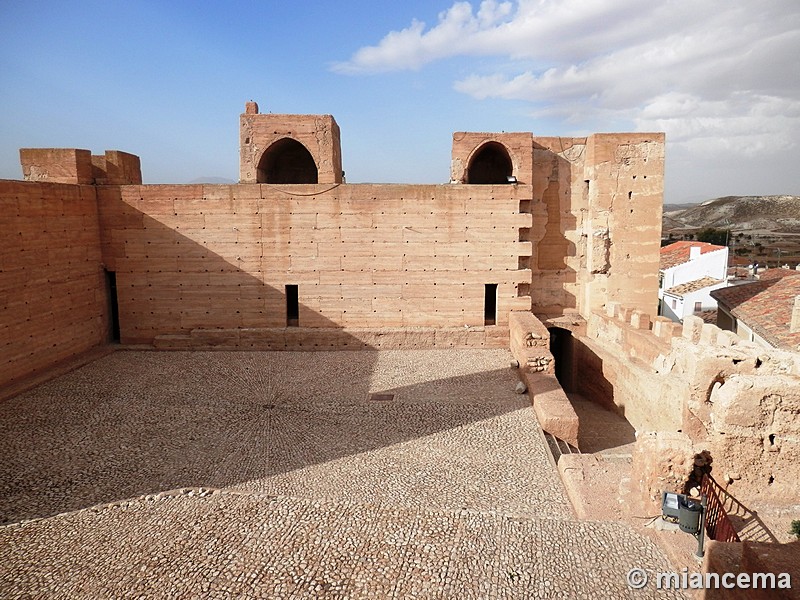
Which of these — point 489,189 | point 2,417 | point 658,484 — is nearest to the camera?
point 658,484

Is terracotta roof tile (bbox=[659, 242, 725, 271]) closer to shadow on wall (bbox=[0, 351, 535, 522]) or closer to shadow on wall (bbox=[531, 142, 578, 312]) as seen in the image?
shadow on wall (bbox=[531, 142, 578, 312])

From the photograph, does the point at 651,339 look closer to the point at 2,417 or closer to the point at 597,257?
the point at 597,257

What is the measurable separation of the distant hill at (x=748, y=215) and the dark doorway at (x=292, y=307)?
63.6 m

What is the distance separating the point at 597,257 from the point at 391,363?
21.6ft

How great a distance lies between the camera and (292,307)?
532 inches

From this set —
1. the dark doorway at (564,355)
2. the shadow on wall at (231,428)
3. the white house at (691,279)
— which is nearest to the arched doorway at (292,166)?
the shadow on wall at (231,428)

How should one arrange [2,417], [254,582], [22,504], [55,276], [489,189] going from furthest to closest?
[489,189], [55,276], [2,417], [22,504], [254,582]

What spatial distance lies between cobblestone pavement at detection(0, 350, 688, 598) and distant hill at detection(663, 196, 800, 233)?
65.8 m

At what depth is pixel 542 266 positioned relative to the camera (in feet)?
46.0

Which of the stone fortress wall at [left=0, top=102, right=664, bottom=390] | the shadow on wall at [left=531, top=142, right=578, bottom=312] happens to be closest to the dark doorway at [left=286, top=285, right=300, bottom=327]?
the stone fortress wall at [left=0, top=102, right=664, bottom=390]

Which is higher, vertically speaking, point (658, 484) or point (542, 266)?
point (542, 266)

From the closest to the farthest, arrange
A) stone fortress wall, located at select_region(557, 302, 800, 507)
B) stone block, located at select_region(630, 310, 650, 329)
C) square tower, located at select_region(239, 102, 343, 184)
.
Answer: stone fortress wall, located at select_region(557, 302, 800, 507) < stone block, located at select_region(630, 310, 650, 329) < square tower, located at select_region(239, 102, 343, 184)

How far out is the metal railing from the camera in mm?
4719

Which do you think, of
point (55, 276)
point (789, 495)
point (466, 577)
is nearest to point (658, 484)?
point (789, 495)
